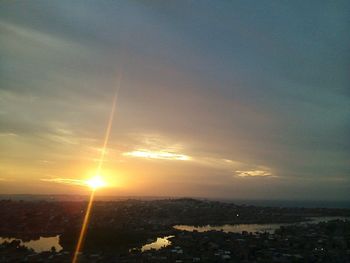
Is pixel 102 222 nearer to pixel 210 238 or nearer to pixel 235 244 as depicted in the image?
pixel 210 238

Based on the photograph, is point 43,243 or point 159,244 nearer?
point 159,244

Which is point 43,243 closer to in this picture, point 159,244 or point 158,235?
point 159,244

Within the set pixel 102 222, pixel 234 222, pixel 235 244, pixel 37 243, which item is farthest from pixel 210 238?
pixel 234 222

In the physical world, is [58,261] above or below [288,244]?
below

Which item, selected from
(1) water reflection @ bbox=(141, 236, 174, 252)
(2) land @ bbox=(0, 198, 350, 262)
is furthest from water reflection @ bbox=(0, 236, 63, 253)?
(1) water reflection @ bbox=(141, 236, 174, 252)

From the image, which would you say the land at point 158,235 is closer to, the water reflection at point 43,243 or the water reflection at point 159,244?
the water reflection at point 43,243

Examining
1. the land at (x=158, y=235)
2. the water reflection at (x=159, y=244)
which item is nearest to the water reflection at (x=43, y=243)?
the land at (x=158, y=235)

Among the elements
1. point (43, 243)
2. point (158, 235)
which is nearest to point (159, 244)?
point (158, 235)

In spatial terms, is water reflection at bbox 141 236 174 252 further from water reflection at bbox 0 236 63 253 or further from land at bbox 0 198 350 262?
water reflection at bbox 0 236 63 253
